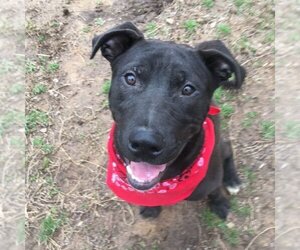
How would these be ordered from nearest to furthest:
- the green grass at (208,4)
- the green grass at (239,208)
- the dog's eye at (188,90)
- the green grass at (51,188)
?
the dog's eye at (188,90) → the green grass at (239,208) → the green grass at (51,188) → the green grass at (208,4)

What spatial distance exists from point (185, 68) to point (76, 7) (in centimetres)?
A: 262

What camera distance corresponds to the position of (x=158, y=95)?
361 centimetres

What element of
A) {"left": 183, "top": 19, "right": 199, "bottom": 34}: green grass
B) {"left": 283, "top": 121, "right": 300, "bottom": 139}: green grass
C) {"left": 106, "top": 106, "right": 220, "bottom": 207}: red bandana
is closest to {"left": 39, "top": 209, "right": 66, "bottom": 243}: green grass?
{"left": 106, "top": 106, "right": 220, "bottom": 207}: red bandana

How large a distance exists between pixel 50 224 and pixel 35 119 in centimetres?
103

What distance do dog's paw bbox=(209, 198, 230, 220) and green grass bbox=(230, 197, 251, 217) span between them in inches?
3.4

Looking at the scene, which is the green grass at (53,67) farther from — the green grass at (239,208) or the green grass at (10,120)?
the green grass at (239,208)

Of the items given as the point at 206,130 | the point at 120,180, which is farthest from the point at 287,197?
the point at 120,180

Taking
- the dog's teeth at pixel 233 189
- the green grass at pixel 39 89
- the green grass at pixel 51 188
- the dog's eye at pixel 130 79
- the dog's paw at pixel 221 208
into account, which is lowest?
the green grass at pixel 51 188

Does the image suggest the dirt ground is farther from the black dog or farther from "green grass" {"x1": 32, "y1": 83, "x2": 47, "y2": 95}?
the black dog

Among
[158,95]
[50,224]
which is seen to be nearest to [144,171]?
[158,95]

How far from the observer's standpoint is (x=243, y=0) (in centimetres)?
577

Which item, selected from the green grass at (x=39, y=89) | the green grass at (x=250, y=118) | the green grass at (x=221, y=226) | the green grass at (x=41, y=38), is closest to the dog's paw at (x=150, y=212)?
the green grass at (x=221, y=226)

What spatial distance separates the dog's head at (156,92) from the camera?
3527 millimetres

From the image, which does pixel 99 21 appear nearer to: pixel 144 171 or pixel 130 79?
pixel 130 79
